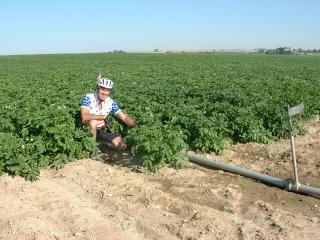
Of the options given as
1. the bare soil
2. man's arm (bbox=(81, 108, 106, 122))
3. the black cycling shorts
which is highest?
man's arm (bbox=(81, 108, 106, 122))

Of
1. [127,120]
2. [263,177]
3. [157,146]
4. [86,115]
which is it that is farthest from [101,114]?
[263,177]

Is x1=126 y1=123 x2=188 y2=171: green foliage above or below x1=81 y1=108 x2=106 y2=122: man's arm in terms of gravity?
below

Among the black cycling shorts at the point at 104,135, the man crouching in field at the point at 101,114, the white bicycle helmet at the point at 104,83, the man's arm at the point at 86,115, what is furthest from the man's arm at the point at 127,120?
the white bicycle helmet at the point at 104,83

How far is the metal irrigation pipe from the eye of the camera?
5.63 meters

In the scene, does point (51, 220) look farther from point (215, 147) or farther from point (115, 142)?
point (215, 147)

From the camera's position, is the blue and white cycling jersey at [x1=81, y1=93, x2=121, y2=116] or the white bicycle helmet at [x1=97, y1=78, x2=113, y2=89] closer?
the white bicycle helmet at [x1=97, y1=78, x2=113, y2=89]

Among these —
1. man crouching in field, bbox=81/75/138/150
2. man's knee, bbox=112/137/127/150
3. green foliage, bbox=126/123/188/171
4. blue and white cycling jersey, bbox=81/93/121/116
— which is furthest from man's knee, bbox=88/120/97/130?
green foliage, bbox=126/123/188/171

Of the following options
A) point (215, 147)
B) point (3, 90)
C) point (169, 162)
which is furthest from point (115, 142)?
point (3, 90)

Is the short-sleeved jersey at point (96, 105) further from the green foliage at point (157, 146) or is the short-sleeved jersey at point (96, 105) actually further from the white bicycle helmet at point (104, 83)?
the green foliage at point (157, 146)

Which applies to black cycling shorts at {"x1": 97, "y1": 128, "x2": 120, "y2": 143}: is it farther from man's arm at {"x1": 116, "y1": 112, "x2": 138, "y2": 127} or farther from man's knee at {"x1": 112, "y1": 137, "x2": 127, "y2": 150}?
man's arm at {"x1": 116, "y1": 112, "x2": 138, "y2": 127}

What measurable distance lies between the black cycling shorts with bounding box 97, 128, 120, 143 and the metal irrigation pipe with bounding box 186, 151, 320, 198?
1.22m

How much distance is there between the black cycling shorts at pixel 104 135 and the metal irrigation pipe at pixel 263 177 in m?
1.22

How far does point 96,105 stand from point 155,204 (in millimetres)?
2406

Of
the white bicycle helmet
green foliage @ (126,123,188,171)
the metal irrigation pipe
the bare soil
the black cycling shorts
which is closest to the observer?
the bare soil
